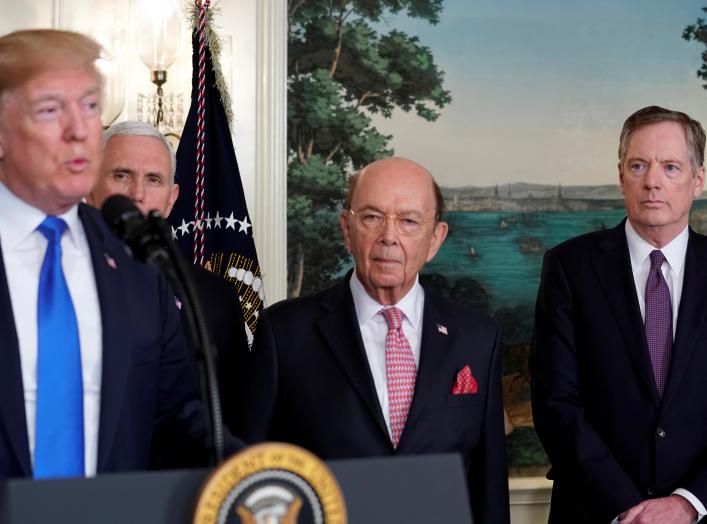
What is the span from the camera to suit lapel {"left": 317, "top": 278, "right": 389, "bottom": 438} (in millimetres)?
2801

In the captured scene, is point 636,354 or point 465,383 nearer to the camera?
point 465,383

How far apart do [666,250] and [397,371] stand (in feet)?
3.48

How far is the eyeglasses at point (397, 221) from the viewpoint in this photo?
9.61 ft

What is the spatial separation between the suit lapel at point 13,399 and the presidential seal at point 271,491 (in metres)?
0.55

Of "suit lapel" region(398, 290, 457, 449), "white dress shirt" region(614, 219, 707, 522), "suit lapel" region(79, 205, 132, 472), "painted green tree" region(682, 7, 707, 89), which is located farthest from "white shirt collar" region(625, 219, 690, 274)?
"painted green tree" region(682, 7, 707, 89)

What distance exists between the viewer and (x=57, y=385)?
73.3 inches

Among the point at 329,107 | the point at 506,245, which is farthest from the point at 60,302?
the point at 506,245

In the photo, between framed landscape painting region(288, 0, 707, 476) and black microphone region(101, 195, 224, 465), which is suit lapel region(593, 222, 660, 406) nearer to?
framed landscape painting region(288, 0, 707, 476)

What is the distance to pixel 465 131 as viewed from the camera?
521cm

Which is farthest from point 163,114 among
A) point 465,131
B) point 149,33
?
point 465,131

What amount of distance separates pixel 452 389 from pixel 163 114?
2197 millimetres

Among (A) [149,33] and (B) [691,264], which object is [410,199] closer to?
(B) [691,264]

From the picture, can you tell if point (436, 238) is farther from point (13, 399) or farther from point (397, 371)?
point (13, 399)

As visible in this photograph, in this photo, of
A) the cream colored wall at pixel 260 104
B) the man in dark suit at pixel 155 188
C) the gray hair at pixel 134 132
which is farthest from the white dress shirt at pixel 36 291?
the cream colored wall at pixel 260 104
